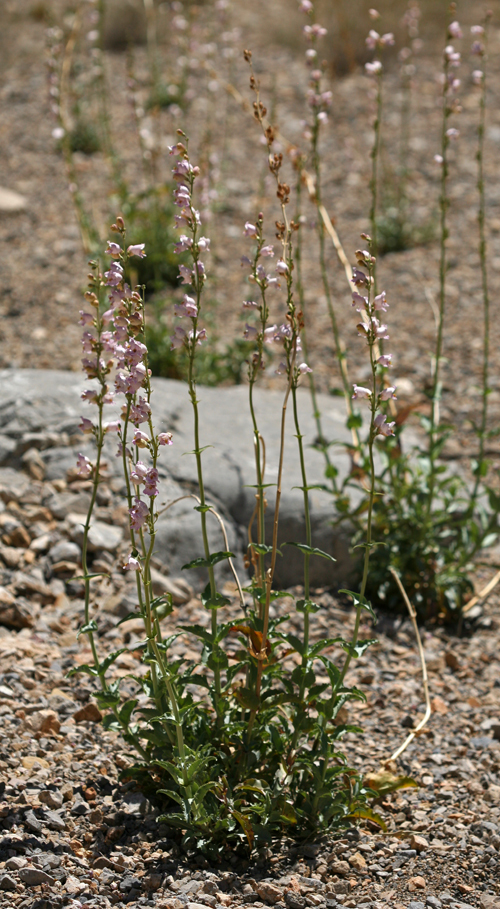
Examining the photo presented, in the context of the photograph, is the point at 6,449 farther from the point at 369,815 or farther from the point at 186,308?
the point at 369,815

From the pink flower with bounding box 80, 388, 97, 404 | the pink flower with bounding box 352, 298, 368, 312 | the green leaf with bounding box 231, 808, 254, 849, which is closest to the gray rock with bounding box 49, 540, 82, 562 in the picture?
the pink flower with bounding box 80, 388, 97, 404

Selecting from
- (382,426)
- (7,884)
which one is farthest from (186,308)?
(7,884)

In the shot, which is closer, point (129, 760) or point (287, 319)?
point (287, 319)

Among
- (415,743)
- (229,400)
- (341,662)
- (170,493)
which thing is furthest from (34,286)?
(415,743)

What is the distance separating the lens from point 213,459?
3.76m

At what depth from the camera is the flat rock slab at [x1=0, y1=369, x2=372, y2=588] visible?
353 centimetres

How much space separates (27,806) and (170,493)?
5.00 feet

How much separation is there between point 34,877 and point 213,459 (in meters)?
2.06

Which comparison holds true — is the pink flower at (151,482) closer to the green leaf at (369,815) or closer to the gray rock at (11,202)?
the green leaf at (369,815)

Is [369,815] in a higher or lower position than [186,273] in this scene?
lower

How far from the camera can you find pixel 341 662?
3.19 metres

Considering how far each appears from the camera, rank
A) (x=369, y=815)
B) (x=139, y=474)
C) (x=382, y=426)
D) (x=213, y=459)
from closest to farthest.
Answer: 1. (x=139, y=474)
2. (x=382, y=426)
3. (x=369, y=815)
4. (x=213, y=459)

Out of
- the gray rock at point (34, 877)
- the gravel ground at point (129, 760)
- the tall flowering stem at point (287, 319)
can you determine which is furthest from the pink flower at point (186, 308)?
the gray rock at point (34, 877)

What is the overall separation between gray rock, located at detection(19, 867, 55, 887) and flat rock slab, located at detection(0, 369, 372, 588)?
5.16ft
